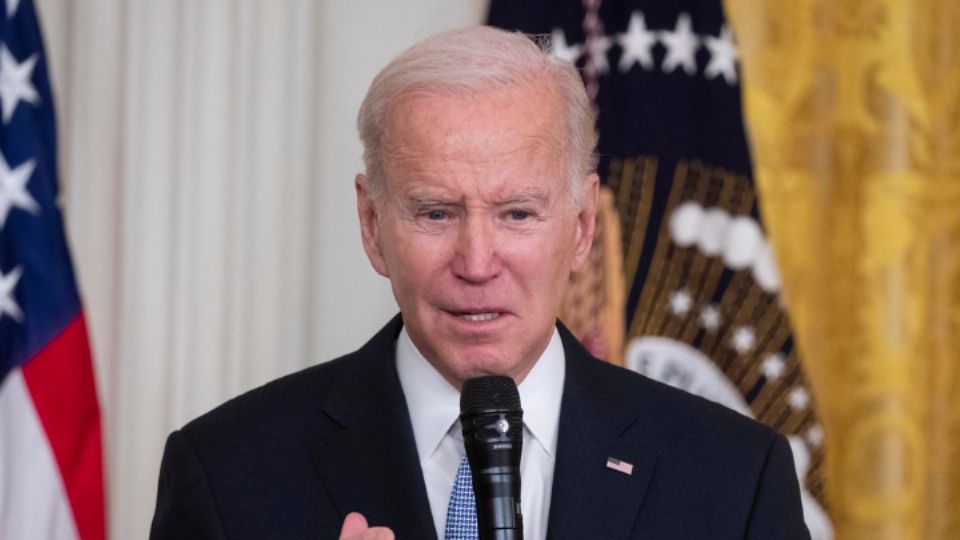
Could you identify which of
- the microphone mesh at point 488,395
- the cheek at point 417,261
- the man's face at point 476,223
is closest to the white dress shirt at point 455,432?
the man's face at point 476,223

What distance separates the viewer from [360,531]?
188 cm

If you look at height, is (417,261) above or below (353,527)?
above

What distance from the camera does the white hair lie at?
2.39 meters

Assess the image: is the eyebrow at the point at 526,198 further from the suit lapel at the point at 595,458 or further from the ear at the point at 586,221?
the suit lapel at the point at 595,458

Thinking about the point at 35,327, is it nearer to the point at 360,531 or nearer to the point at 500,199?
the point at 500,199

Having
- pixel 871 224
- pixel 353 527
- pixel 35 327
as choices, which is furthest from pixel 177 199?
pixel 353 527

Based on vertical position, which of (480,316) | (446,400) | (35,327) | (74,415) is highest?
(480,316)

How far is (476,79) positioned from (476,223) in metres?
0.25

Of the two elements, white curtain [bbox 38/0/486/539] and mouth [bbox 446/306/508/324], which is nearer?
mouth [bbox 446/306/508/324]

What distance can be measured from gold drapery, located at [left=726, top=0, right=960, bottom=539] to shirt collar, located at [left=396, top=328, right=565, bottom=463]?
68.4 inches

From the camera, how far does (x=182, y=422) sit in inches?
146

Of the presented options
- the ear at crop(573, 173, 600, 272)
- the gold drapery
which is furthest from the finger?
the gold drapery

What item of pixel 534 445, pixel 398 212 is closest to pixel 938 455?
pixel 534 445

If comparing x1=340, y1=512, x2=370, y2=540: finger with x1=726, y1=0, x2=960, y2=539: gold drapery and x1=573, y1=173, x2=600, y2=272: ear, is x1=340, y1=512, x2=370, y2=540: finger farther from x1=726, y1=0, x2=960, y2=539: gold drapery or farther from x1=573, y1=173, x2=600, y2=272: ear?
x1=726, y1=0, x2=960, y2=539: gold drapery
